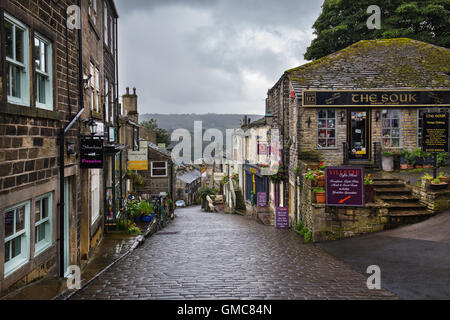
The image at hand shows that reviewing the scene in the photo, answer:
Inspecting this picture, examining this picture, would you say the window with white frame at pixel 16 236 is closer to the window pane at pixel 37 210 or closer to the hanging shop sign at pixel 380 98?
the window pane at pixel 37 210

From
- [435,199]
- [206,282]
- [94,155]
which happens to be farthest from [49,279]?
[435,199]

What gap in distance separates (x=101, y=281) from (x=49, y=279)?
117 centimetres

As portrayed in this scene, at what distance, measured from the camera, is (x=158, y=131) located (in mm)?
62312

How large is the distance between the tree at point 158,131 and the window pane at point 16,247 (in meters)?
54.5

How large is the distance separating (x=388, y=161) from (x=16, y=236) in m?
14.5

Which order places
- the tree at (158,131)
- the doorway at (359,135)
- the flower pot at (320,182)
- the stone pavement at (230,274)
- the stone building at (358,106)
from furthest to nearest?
the tree at (158,131) → the doorway at (359,135) → the stone building at (358,106) → the flower pot at (320,182) → the stone pavement at (230,274)

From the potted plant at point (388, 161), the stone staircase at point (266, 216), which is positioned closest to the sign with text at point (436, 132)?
the potted plant at point (388, 161)

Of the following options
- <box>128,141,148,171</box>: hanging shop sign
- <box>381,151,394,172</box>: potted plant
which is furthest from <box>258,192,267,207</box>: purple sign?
<box>381,151,394,172</box>: potted plant

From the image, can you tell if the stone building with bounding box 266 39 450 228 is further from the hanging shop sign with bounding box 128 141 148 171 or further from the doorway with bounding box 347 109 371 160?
the hanging shop sign with bounding box 128 141 148 171

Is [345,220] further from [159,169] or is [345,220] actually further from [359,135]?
[159,169]

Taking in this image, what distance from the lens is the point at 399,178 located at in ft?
50.4

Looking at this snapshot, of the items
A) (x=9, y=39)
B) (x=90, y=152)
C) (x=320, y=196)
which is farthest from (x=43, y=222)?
(x=320, y=196)

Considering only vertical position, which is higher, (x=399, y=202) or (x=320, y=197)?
(x=320, y=197)

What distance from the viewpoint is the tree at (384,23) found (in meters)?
25.7
